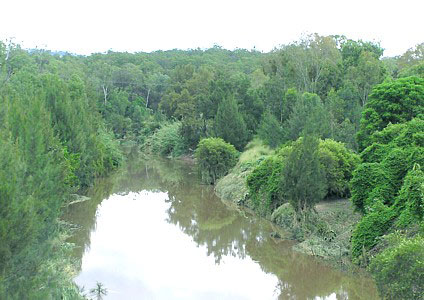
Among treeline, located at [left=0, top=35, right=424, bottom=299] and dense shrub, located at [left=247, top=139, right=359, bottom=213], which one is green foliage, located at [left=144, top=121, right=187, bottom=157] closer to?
treeline, located at [left=0, top=35, right=424, bottom=299]

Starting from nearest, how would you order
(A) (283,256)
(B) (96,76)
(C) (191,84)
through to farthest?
(A) (283,256), (C) (191,84), (B) (96,76)

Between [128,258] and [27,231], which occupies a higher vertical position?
[27,231]

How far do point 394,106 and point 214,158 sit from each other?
48.3ft

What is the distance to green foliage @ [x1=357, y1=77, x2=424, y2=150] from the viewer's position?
2944cm

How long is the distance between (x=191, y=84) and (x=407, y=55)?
25.4m

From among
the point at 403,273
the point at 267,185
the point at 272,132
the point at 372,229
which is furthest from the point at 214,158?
the point at 403,273

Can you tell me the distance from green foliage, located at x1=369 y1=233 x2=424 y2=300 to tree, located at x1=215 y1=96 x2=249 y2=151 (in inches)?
1212

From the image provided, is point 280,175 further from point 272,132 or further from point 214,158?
point 272,132

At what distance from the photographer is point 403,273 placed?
14102mm

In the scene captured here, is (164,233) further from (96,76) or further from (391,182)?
(96,76)

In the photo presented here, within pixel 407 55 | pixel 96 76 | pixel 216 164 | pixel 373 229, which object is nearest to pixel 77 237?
pixel 373 229

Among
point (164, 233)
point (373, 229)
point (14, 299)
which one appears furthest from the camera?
point (164, 233)

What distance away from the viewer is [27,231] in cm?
1159

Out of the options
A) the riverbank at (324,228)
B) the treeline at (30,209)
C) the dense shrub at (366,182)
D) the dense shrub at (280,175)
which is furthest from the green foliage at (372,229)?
the treeline at (30,209)
